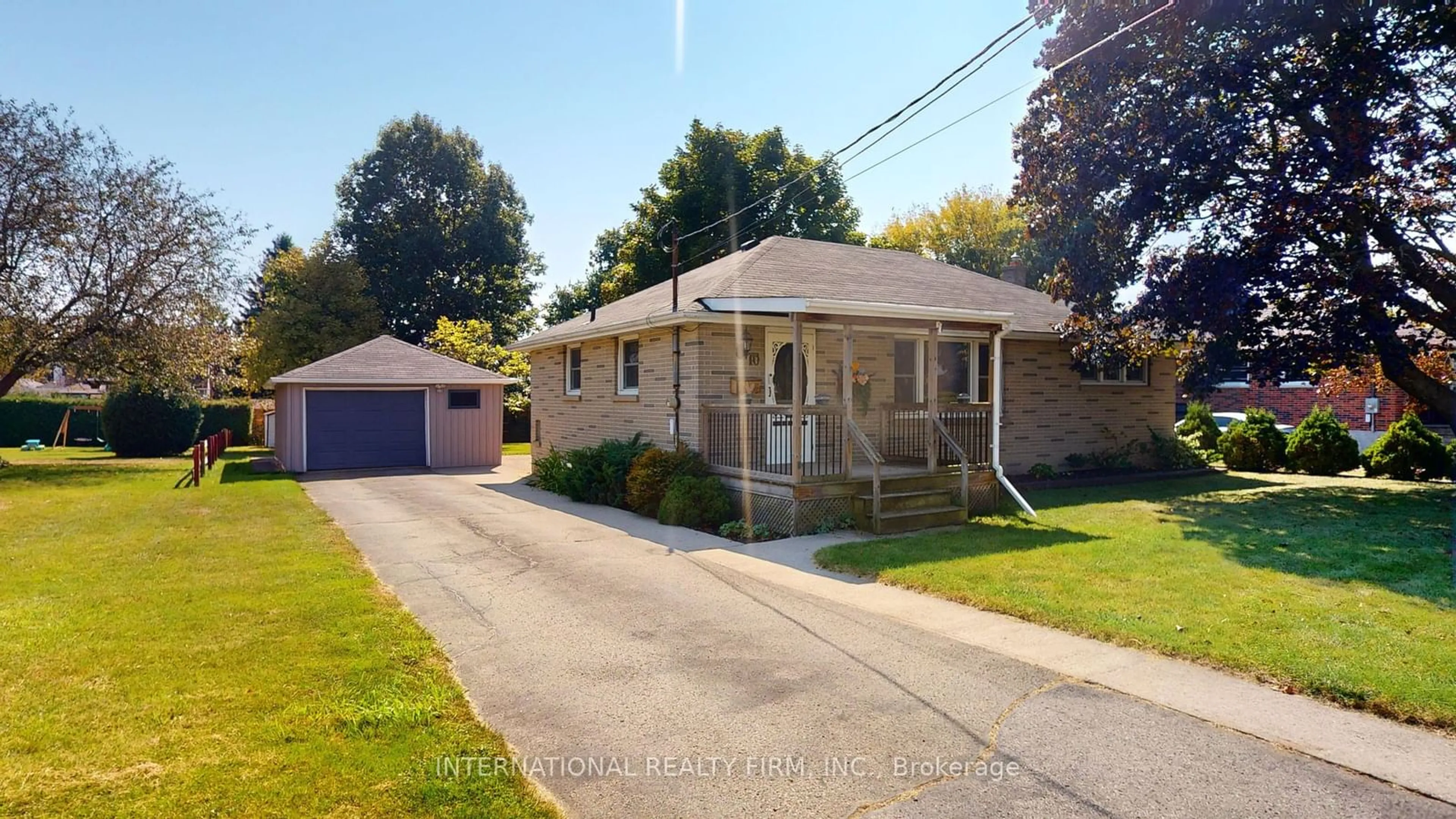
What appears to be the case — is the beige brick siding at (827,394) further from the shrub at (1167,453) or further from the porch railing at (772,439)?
the porch railing at (772,439)

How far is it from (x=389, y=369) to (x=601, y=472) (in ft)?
33.8

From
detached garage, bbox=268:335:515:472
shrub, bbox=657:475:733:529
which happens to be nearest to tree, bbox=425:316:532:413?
detached garage, bbox=268:335:515:472

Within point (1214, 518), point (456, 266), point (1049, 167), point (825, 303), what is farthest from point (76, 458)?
point (1214, 518)

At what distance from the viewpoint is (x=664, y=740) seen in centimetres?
412

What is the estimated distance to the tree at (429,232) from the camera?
43094 mm

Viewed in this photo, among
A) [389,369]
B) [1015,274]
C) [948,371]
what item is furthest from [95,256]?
[1015,274]

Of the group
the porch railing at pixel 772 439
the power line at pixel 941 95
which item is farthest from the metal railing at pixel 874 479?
the power line at pixel 941 95

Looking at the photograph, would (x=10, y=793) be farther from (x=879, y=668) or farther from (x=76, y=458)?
(x=76, y=458)

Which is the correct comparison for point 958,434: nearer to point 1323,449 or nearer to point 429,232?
point 1323,449

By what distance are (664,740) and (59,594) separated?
20.2ft

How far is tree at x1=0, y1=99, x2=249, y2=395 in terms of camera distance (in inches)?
826

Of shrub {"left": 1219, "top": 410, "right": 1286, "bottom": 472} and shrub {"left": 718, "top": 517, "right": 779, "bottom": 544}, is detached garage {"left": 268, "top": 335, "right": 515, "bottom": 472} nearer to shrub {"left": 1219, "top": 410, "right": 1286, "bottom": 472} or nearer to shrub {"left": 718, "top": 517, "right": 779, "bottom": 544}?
shrub {"left": 718, "top": 517, "right": 779, "bottom": 544}

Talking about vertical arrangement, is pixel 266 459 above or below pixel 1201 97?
below

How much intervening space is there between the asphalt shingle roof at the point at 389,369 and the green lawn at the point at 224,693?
36.4 feet
